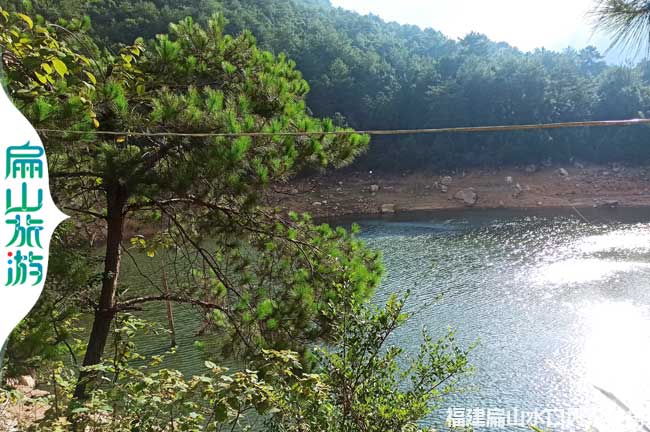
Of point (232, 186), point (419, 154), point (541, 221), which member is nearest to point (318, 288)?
point (232, 186)

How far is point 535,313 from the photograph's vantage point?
7035 millimetres

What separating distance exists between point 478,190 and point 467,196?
0.72 meters

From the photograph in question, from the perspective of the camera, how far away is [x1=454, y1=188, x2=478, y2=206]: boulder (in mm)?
16578

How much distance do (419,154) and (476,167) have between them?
203 centimetres

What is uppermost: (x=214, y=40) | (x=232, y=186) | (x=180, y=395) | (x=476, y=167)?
(x=476, y=167)

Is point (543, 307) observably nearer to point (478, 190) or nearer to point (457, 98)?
point (478, 190)

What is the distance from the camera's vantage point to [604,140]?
17.9m

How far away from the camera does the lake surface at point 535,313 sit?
4703 mm

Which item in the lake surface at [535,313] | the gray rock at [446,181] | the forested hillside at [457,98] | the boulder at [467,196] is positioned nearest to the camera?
the lake surface at [535,313]

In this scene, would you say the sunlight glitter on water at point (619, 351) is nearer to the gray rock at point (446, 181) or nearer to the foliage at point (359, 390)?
the foliage at point (359, 390)

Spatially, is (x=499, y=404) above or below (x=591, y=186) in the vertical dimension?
below

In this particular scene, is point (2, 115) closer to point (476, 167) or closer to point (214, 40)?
point (214, 40)

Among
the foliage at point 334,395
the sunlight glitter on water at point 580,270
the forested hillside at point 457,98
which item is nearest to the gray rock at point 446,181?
the forested hillside at point 457,98

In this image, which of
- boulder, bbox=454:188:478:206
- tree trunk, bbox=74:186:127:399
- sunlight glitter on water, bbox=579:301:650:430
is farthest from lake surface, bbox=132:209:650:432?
boulder, bbox=454:188:478:206
